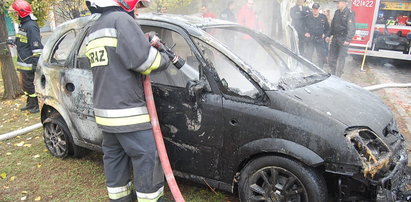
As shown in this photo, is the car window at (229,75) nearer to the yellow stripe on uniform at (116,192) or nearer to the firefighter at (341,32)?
the yellow stripe on uniform at (116,192)

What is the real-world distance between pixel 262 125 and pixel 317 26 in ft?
21.5

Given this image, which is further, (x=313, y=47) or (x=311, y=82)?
(x=313, y=47)

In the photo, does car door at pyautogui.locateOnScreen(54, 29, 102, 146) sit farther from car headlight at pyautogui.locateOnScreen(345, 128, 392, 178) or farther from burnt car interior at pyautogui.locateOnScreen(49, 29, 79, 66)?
car headlight at pyautogui.locateOnScreen(345, 128, 392, 178)

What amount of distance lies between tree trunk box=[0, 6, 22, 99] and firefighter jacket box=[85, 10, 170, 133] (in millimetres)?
5801

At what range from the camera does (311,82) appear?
325 cm

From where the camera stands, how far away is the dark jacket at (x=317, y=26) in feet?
27.9

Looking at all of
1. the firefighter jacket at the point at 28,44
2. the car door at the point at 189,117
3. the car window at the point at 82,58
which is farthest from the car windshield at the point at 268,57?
the firefighter jacket at the point at 28,44

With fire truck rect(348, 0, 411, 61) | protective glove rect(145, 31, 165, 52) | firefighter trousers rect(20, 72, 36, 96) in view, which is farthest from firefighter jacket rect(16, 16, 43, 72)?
fire truck rect(348, 0, 411, 61)

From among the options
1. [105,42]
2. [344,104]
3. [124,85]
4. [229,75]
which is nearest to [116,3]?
[105,42]

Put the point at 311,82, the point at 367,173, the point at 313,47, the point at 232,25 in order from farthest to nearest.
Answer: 1. the point at 313,47
2. the point at 232,25
3. the point at 311,82
4. the point at 367,173

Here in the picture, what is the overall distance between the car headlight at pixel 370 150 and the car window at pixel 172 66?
1.42 metres

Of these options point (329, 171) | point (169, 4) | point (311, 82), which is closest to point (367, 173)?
point (329, 171)

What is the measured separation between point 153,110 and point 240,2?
363 inches

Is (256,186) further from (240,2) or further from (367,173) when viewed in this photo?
(240,2)
